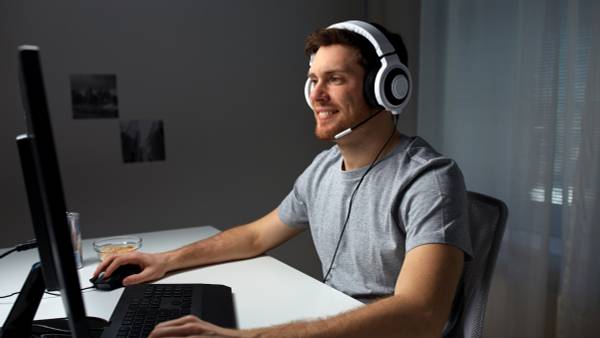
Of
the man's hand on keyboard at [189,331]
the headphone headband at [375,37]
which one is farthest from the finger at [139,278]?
the headphone headband at [375,37]

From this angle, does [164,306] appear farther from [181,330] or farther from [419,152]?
[419,152]

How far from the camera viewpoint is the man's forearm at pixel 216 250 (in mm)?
1381

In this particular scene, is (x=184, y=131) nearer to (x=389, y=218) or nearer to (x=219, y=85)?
(x=219, y=85)

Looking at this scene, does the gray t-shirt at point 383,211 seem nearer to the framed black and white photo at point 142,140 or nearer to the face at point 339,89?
the face at point 339,89

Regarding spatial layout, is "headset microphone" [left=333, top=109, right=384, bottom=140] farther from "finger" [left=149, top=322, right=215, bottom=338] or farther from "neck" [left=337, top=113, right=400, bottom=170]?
"finger" [left=149, top=322, right=215, bottom=338]

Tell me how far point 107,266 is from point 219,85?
4.92 ft

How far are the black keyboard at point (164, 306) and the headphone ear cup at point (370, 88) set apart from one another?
58 cm

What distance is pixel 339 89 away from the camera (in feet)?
4.57

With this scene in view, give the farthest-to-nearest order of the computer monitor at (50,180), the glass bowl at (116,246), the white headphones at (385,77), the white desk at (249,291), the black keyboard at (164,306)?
the glass bowl at (116,246), the white headphones at (385,77), the white desk at (249,291), the black keyboard at (164,306), the computer monitor at (50,180)

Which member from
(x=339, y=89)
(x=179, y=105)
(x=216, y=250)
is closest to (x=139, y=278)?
(x=216, y=250)

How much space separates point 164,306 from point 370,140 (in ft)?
2.16

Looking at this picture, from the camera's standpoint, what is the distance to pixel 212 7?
260 cm

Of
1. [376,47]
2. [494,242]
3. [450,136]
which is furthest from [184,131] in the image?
[494,242]

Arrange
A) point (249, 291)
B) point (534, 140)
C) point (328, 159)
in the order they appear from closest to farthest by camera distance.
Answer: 1. point (249, 291)
2. point (328, 159)
3. point (534, 140)
